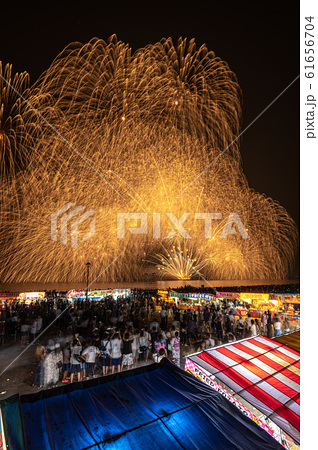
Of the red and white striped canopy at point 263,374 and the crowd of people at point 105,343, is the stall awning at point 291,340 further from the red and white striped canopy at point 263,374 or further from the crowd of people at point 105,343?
the crowd of people at point 105,343

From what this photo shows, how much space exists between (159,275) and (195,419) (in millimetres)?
56447

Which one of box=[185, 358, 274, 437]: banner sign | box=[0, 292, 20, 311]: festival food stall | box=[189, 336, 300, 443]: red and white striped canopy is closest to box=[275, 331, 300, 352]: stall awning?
box=[189, 336, 300, 443]: red and white striped canopy

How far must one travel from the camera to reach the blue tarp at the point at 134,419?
2.90 meters

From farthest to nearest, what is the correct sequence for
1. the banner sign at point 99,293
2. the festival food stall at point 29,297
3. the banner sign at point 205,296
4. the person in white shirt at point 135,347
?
the banner sign at point 99,293
the festival food stall at point 29,297
the banner sign at point 205,296
the person in white shirt at point 135,347

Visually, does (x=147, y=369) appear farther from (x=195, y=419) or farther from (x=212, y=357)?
(x=212, y=357)

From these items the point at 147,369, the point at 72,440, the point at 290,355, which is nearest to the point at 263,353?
the point at 290,355

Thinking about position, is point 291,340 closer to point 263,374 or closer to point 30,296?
point 263,374

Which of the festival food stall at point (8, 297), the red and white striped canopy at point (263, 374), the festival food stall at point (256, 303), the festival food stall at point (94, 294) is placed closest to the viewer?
the red and white striped canopy at point (263, 374)

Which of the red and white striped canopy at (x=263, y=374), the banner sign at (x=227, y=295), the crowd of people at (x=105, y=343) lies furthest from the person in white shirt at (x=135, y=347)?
the banner sign at (x=227, y=295)

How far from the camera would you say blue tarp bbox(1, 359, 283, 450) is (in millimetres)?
2904

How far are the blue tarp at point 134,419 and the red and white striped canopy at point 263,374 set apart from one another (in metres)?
1.20

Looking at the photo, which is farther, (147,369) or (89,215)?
(89,215)
